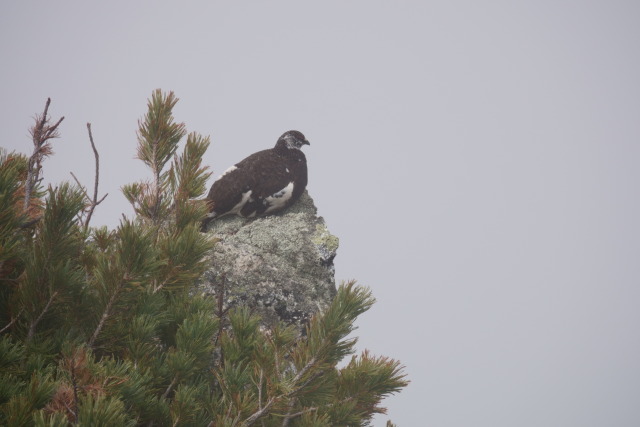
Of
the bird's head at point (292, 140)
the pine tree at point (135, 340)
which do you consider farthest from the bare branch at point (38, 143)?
the bird's head at point (292, 140)

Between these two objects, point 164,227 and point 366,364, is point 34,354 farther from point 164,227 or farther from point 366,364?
point 366,364

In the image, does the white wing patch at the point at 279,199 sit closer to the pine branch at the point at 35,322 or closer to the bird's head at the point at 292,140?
the bird's head at the point at 292,140

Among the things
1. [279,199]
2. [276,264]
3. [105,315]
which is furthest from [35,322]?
[279,199]

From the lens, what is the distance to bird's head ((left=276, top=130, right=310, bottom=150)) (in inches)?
252

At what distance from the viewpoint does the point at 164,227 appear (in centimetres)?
309

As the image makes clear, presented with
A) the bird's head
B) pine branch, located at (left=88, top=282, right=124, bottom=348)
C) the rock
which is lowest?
pine branch, located at (left=88, top=282, right=124, bottom=348)

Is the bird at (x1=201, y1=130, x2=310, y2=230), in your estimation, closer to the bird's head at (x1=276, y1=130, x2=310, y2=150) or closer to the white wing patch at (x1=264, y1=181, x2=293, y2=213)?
the white wing patch at (x1=264, y1=181, x2=293, y2=213)

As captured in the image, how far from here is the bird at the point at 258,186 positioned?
221 inches

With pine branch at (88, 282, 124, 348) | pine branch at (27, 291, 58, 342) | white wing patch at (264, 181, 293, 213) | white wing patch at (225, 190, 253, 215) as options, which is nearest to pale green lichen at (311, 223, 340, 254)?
white wing patch at (264, 181, 293, 213)

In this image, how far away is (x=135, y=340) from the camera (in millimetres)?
2293

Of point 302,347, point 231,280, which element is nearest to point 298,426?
point 302,347

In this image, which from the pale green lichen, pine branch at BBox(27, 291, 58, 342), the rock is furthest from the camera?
the pale green lichen

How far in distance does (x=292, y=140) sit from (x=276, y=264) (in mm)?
2135

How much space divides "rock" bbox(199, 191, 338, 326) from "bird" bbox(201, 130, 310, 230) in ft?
0.41
